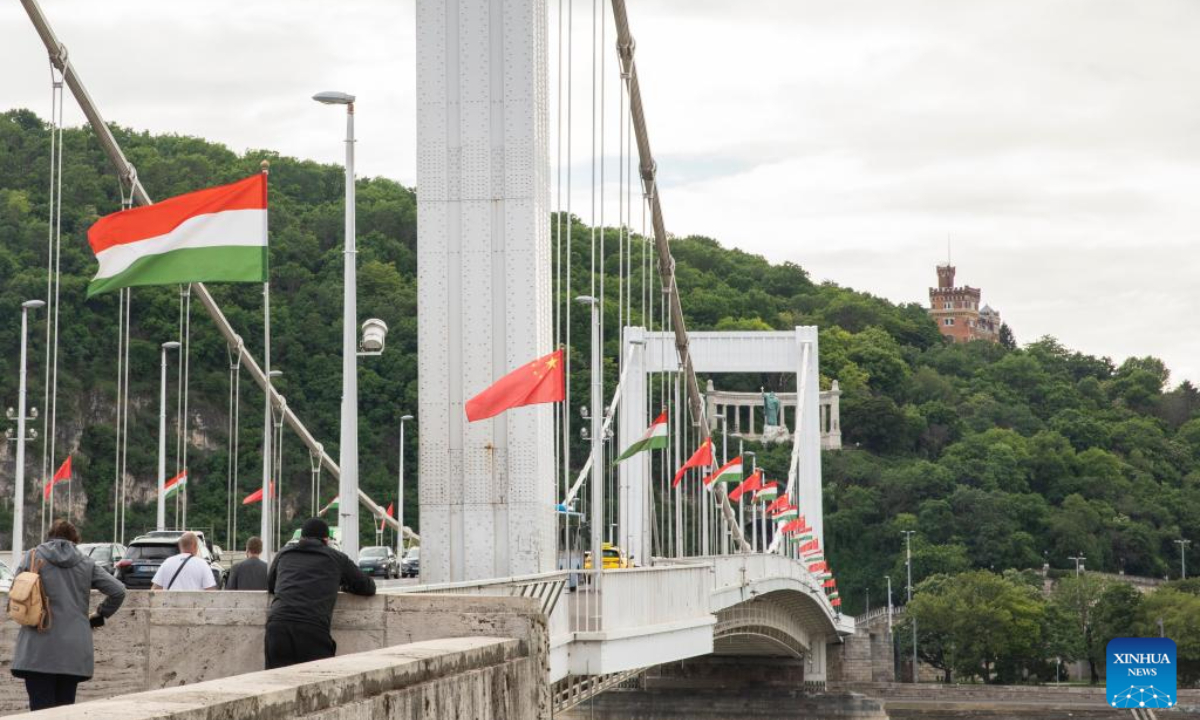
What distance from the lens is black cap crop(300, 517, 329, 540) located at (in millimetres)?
11517

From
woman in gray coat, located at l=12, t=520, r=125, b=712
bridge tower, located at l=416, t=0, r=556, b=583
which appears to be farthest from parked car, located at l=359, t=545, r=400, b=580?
woman in gray coat, located at l=12, t=520, r=125, b=712

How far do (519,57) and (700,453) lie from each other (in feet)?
64.3

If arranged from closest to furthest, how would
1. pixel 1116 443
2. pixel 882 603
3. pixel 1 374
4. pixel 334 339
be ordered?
pixel 334 339 < pixel 1 374 < pixel 882 603 < pixel 1116 443

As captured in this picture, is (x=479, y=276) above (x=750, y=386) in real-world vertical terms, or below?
below

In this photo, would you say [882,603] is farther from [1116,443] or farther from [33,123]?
[33,123]

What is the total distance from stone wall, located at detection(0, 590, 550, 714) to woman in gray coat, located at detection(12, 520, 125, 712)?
125 cm

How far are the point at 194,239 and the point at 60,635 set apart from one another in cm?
746

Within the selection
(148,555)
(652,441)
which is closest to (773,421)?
(148,555)

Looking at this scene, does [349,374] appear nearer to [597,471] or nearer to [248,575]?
[597,471]

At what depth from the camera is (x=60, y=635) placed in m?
10.6

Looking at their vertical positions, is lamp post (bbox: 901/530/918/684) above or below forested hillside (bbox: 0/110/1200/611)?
below

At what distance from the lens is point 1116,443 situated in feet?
469

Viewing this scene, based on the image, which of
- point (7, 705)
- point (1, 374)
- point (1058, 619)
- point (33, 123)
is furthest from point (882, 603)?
point (7, 705)

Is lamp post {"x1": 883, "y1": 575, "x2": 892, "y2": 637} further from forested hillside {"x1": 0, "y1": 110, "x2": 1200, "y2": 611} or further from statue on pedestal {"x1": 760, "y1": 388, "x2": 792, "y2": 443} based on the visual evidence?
statue on pedestal {"x1": 760, "y1": 388, "x2": 792, "y2": 443}
